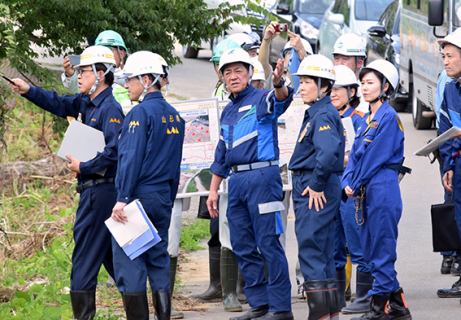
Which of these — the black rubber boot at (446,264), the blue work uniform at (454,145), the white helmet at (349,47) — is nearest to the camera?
the blue work uniform at (454,145)

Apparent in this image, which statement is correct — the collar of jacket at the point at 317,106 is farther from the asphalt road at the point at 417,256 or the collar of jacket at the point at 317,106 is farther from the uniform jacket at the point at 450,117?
the asphalt road at the point at 417,256

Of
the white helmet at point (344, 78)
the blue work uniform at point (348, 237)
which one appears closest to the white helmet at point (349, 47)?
the white helmet at point (344, 78)

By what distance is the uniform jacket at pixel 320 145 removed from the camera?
5.51 metres

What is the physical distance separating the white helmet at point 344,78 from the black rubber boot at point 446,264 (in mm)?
2061

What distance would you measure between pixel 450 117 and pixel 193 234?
12.5 ft

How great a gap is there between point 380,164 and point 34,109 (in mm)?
10066

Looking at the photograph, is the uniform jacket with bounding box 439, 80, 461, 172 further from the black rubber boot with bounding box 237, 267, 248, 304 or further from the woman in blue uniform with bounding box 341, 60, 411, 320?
the black rubber boot with bounding box 237, 267, 248, 304

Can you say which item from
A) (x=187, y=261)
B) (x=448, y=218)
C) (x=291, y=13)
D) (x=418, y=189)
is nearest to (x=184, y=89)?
(x=291, y=13)

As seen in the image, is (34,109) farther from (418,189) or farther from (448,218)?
Answer: (448,218)

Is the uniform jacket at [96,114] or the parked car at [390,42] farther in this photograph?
the parked car at [390,42]

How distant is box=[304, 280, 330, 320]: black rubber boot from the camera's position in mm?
5621

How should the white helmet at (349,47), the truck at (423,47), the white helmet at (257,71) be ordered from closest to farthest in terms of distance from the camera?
the white helmet at (257,71) → the white helmet at (349,47) → the truck at (423,47)

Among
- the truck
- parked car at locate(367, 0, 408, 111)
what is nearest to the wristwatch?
the truck

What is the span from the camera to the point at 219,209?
7.04 meters
